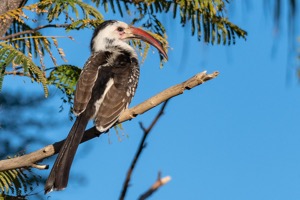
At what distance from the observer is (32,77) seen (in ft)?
20.9

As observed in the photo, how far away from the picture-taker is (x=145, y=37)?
673cm

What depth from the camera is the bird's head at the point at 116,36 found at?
21.9 feet

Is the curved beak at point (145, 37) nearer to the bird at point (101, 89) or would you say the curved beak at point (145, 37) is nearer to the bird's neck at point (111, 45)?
the bird at point (101, 89)

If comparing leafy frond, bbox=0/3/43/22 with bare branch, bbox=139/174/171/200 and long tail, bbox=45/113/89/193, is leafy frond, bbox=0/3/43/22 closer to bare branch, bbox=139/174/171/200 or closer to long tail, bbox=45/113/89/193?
long tail, bbox=45/113/89/193

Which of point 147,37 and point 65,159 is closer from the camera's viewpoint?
point 65,159

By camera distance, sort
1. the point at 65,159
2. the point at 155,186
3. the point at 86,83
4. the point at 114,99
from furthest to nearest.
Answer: the point at 86,83
the point at 114,99
the point at 65,159
the point at 155,186

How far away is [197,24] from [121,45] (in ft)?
4.30

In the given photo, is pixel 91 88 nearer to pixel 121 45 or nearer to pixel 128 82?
pixel 128 82

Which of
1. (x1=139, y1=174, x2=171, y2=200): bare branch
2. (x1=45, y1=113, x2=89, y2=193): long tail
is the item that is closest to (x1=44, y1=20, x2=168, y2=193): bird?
(x1=45, y1=113, x2=89, y2=193): long tail

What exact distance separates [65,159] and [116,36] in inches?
98.8

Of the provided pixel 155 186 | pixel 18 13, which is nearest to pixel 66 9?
pixel 18 13

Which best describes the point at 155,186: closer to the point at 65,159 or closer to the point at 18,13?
the point at 65,159

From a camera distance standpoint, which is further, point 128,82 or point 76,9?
point 76,9

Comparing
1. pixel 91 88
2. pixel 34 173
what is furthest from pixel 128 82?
pixel 34 173
